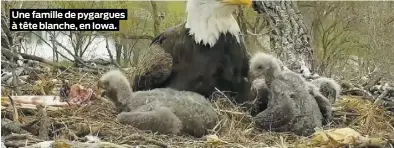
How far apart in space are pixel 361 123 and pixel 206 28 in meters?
0.44

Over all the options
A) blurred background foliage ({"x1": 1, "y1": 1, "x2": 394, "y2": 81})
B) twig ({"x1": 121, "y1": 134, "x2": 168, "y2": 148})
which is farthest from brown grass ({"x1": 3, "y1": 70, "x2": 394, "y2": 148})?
blurred background foliage ({"x1": 1, "y1": 1, "x2": 394, "y2": 81})

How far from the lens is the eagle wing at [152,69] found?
1688 mm

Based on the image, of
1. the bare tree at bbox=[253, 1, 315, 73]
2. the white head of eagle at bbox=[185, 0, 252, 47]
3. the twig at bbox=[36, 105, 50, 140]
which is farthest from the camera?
the bare tree at bbox=[253, 1, 315, 73]

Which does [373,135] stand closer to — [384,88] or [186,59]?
[384,88]

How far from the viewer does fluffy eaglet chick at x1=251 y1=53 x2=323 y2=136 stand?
151 cm

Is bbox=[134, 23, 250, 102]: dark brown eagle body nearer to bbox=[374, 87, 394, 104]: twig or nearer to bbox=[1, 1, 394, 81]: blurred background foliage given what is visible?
bbox=[1, 1, 394, 81]: blurred background foliage

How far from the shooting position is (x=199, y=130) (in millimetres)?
1466

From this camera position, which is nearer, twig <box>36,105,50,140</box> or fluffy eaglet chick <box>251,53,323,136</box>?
twig <box>36,105,50,140</box>

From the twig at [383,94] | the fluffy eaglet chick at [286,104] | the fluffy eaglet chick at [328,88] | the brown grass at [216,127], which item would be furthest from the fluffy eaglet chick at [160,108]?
the twig at [383,94]

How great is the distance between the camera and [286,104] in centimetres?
153

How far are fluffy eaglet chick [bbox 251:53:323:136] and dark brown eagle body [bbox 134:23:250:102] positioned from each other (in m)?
0.09

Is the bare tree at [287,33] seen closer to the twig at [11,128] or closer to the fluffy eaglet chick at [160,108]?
the fluffy eaglet chick at [160,108]

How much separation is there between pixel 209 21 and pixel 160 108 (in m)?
0.30

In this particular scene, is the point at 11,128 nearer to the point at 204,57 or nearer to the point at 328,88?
the point at 204,57
